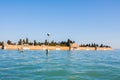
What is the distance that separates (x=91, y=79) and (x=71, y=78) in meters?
2.04

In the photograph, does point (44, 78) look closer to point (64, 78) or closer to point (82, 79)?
point (64, 78)

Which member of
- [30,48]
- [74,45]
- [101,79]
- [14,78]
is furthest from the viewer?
[74,45]

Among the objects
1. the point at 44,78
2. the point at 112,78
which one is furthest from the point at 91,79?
the point at 44,78

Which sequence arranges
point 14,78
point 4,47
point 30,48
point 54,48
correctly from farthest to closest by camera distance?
point 54,48 < point 30,48 < point 4,47 < point 14,78

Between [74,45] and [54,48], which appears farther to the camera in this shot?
[74,45]

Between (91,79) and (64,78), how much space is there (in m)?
2.75

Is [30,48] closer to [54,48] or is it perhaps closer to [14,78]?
[54,48]

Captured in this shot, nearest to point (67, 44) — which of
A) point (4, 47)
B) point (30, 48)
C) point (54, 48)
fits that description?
point (54, 48)

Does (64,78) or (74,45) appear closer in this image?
(64,78)

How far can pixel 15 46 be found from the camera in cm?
14425

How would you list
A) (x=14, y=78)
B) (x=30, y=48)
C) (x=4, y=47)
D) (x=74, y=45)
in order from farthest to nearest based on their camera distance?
1. (x=74, y=45)
2. (x=30, y=48)
3. (x=4, y=47)
4. (x=14, y=78)

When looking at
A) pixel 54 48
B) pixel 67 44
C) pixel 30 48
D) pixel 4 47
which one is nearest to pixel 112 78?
pixel 4 47

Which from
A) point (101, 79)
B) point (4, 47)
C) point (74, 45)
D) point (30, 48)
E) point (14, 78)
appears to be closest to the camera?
point (14, 78)

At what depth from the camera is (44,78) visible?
26.5 m
